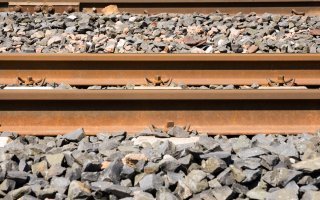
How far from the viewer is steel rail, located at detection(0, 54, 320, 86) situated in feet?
19.7

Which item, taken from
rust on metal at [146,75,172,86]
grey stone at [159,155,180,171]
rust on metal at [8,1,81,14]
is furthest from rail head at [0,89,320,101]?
rust on metal at [8,1,81,14]

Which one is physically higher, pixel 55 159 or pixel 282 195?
pixel 282 195

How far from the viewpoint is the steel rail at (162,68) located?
5996mm

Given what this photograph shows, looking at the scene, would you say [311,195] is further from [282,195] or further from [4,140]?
[4,140]

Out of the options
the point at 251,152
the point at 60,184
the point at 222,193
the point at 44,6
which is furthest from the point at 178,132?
the point at 44,6

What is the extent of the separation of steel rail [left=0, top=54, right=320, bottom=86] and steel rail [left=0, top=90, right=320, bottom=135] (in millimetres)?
1277

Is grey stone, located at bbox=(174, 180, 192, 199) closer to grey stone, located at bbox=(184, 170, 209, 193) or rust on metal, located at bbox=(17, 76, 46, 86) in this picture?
grey stone, located at bbox=(184, 170, 209, 193)

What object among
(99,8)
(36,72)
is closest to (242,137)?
(36,72)

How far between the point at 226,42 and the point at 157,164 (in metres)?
3.98

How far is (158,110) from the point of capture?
473 cm

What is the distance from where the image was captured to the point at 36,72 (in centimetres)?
605

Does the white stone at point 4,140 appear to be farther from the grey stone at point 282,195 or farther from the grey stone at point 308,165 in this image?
the grey stone at point 308,165

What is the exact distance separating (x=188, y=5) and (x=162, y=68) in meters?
3.60

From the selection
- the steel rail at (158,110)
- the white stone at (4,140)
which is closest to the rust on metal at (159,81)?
the steel rail at (158,110)
